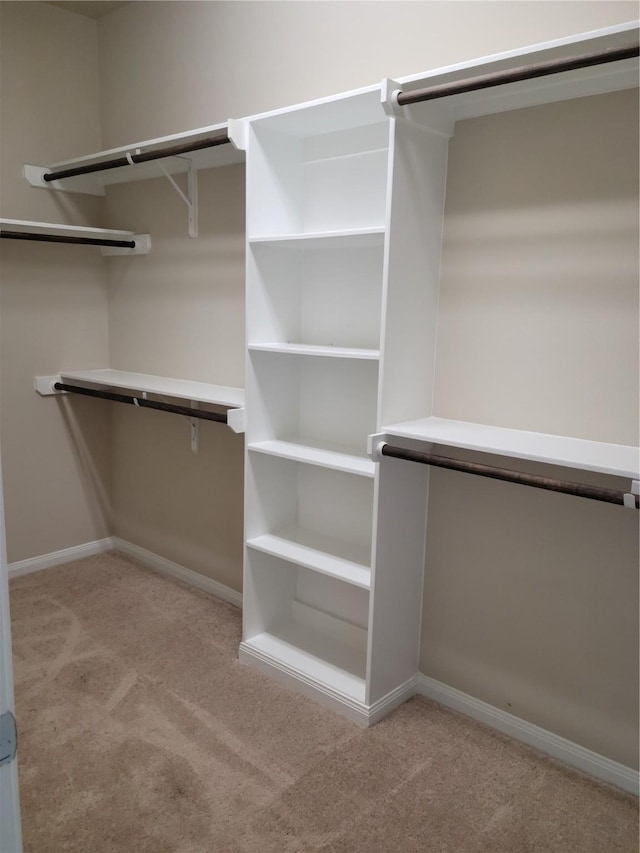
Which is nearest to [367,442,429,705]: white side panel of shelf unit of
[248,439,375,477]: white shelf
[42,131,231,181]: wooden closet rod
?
[248,439,375,477]: white shelf

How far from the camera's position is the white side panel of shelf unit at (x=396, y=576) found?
220cm

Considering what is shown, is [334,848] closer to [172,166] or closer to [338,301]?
[338,301]

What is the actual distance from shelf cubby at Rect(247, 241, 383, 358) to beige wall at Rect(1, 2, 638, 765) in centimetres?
32

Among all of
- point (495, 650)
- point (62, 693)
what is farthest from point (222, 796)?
point (495, 650)

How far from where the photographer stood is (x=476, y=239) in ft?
7.02

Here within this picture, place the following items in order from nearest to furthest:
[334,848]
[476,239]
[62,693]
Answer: [334,848]
[476,239]
[62,693]

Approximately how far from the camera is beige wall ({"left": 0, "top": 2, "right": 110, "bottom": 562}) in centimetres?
320

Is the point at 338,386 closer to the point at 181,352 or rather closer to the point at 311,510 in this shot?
the point at 311,510

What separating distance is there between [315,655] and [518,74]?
2021 millimetres

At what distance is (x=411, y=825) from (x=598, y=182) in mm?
1843

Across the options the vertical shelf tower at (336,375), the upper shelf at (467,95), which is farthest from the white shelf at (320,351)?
the upper shelf at (467,95)

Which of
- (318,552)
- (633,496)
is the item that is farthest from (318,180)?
(633,496)

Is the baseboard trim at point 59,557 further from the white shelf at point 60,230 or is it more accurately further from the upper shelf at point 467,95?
the upper shelf at point 467,95

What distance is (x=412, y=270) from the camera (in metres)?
2.12
